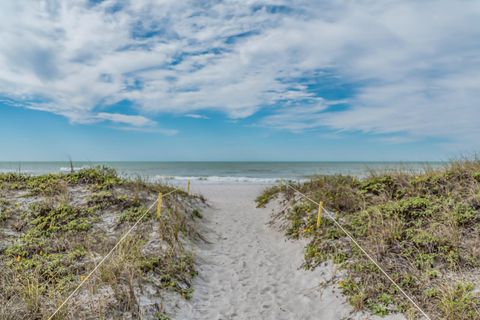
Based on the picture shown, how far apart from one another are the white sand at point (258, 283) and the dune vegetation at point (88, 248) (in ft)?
1.48

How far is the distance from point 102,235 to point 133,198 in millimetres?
2160

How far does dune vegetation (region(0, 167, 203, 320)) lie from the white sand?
451 millimetres

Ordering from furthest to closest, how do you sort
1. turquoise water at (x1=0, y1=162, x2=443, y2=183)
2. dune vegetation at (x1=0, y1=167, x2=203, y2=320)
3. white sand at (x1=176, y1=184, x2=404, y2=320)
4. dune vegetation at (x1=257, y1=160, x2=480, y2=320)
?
1. turquoise water at (x1=0, y1=162, x2=443, y2=183)
2. white sand at (x1=176, y1=184, x2=404, y2=320)
3. dune vegetation at (x1=257, y1=160, x2=480, y2=320)
4. dune vegetation at (x1=0, y1=167, x2=203, y2=320)

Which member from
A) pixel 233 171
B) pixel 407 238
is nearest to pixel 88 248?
pixel 407 238

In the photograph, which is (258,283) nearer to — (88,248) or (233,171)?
(88,248)

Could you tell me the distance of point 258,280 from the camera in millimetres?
6016

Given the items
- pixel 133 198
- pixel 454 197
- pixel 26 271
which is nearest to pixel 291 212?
pixel 454 197

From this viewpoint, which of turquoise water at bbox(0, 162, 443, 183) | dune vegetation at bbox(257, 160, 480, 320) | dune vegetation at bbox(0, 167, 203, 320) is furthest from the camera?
turquoise water at bbox(0, 162, 443, 183)

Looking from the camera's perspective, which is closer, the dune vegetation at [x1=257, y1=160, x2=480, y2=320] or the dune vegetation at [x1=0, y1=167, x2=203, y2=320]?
the dune vegetation at [x1=0, y1=167, x2=203, y2=320]

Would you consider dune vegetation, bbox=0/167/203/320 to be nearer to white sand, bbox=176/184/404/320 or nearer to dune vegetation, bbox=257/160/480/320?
white sand, bbox=176/184/404/320

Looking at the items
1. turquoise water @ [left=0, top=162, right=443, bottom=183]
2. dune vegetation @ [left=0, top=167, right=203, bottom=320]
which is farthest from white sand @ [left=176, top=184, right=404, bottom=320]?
turquoise water @ [left=0, top=162, right=443, bottom=183]

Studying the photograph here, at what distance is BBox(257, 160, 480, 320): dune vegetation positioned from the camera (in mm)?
4453

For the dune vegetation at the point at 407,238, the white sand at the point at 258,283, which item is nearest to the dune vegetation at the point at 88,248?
the white sand at the point at 258,283

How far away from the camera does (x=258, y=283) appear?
5.88 m
